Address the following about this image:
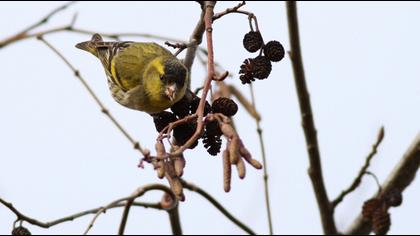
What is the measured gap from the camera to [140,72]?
3775 millimetres

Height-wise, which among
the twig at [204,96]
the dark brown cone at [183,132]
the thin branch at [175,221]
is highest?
the twig at [204,96]

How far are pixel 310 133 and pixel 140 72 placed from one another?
92 centimetres

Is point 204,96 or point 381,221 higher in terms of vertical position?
point 204,96

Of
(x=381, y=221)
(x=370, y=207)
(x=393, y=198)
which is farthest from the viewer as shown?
(x=393, y=198)

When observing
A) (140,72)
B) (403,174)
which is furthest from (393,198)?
(140,72)

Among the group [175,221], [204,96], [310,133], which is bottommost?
[175,221]

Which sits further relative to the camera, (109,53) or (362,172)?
(109,53)

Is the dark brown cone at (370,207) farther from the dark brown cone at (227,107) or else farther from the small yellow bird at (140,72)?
the dark brown cone at (227,107)

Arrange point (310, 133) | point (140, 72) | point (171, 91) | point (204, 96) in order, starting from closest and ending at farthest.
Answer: point (204, 96) < point (171, 91) < point (140, 72) < point (310, 133)

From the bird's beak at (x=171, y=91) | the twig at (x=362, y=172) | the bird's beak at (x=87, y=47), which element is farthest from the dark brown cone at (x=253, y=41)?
the bird's beak at (x=87, y=47)

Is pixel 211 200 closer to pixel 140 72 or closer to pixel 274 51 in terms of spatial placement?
pixel 140 72

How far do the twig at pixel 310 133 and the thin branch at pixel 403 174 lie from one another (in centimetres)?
15

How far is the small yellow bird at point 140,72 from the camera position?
3209 mm

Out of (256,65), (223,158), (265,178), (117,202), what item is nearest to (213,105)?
(256,65)
